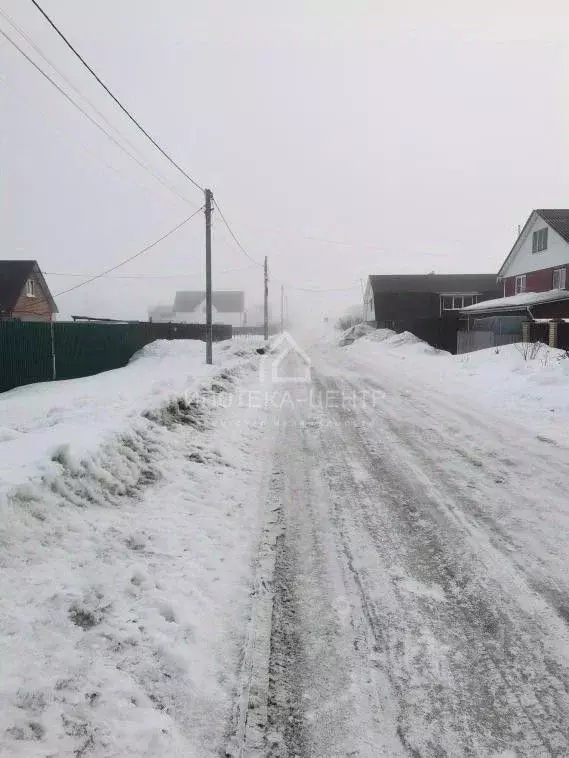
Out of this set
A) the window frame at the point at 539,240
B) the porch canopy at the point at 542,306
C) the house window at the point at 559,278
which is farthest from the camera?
the window frame at the point at 539,240

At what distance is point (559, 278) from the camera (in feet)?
90.4

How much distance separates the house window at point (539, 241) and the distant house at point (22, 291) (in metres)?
34.8

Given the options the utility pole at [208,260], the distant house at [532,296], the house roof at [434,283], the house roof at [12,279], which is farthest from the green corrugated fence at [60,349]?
the house roof at [434,283]

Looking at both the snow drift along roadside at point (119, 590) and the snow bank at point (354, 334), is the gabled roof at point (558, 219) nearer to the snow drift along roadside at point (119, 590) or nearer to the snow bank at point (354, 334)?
the snow bank at point (354, 334)

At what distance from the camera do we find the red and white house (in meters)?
27.3

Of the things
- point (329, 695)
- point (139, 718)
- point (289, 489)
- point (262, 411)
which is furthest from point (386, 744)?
point (262, 411)

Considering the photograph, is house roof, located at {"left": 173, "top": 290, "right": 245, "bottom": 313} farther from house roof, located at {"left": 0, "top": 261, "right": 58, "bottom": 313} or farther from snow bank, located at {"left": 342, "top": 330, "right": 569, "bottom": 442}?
snow bank, located at {"left": 342, "top": 330, "right": 569, "bottom": 442}

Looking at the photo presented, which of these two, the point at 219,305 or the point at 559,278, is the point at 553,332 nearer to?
the point at 559,278

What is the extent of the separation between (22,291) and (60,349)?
70.3ft

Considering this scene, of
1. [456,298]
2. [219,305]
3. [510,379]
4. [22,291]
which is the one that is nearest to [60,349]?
[510,379]

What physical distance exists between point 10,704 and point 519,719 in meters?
2.51

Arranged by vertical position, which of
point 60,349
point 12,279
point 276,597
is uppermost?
point 12,279

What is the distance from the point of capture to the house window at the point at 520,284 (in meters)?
31.6

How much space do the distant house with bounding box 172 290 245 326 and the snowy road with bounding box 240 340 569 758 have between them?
75038 mm
